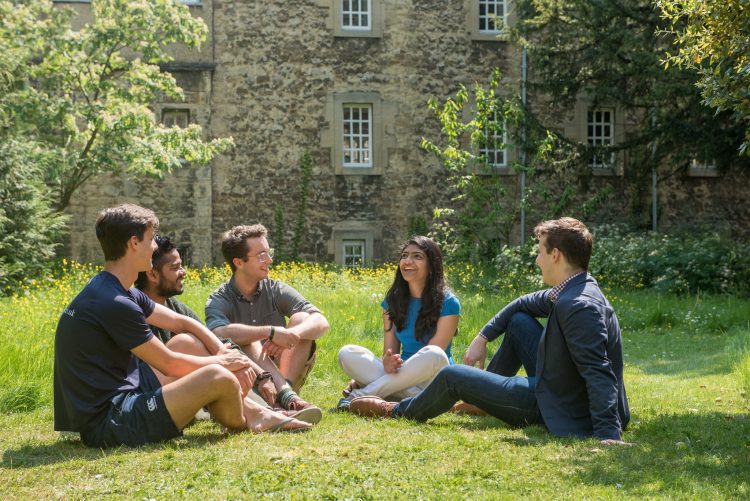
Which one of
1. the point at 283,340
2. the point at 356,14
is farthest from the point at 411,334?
the point at 356,14

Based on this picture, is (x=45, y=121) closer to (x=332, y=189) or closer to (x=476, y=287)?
(x=332, y=189)

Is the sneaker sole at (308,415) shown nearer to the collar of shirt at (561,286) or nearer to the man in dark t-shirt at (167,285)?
the man in dark t-shirt at (167,285)

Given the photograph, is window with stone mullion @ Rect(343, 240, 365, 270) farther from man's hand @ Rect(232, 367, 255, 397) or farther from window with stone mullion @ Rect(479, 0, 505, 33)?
man's hand @ Rect(232, 367, 255, 397)

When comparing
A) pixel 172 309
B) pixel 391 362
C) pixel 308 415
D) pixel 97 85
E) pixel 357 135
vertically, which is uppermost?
pixel 97 85

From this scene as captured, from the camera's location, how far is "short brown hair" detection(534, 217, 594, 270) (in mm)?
6129

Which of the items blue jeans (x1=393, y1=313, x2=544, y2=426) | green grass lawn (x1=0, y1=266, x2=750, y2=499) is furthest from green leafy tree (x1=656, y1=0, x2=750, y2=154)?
green grass lawn (x1=0, y1=266, x2=750, y2=499)

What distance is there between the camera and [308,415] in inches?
→ 261

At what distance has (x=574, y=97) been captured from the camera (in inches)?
841

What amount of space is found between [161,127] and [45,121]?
241cm

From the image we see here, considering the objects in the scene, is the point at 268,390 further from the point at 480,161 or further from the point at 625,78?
the point at 625,78

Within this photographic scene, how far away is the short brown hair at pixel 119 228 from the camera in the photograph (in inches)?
227

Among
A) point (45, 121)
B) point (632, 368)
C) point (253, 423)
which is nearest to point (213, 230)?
point (45, 121)

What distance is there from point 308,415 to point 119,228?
1.84 meters

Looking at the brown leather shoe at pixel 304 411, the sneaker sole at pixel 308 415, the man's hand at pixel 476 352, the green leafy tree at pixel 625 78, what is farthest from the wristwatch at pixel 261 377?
the green leafy tree at pixel 625 78
